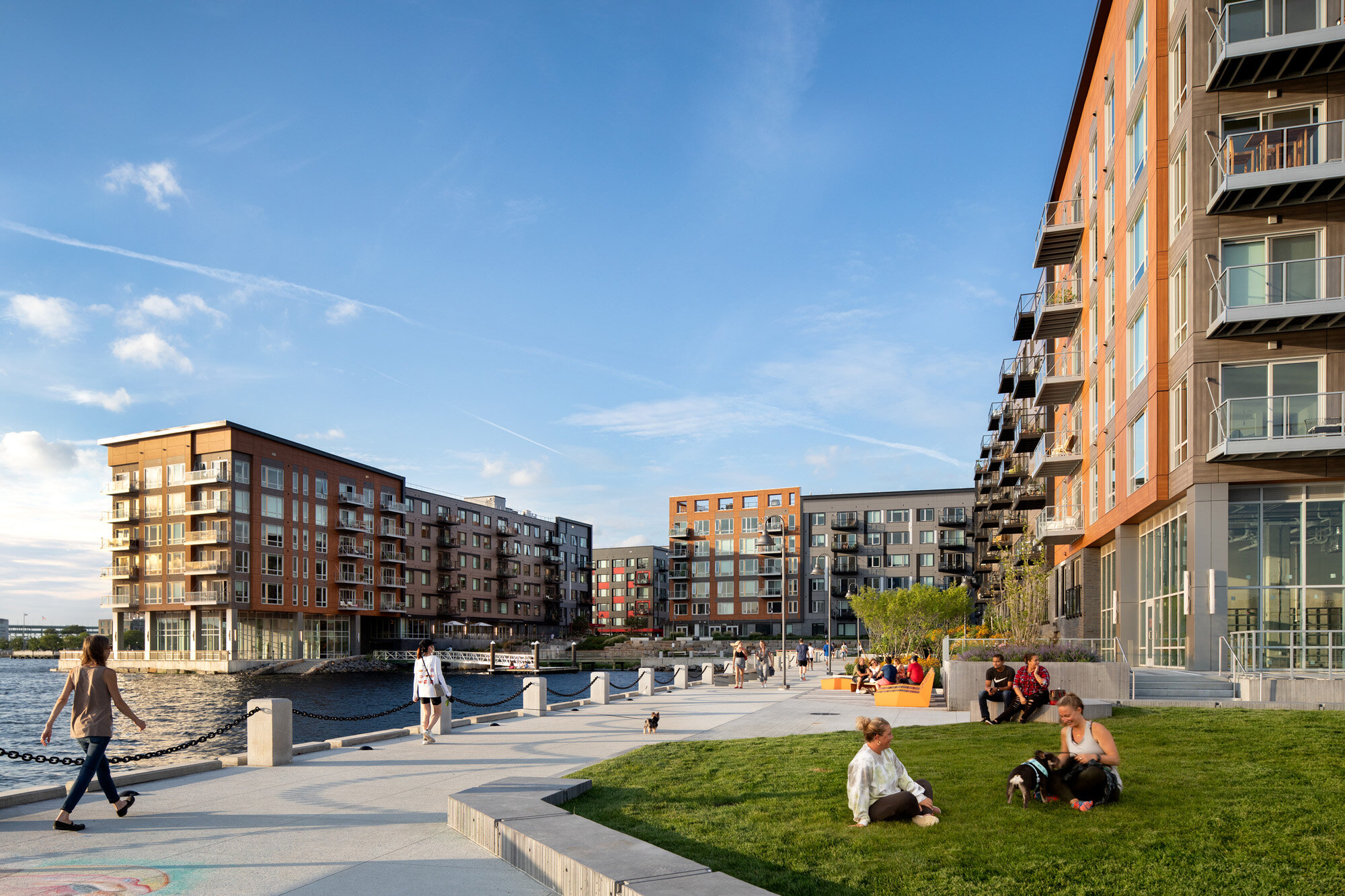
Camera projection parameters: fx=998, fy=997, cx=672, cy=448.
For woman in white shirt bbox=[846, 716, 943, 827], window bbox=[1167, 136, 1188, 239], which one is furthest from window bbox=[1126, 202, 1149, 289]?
woman in white shirt bbox=[846, 716, 943, 827]

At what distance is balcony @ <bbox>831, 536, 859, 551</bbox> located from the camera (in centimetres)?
11462

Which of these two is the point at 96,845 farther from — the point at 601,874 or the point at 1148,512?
the point at 1148,512

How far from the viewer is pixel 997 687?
1734cm

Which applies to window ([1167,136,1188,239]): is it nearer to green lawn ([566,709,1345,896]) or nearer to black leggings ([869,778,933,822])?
green lawn ([566,709,1345,896])

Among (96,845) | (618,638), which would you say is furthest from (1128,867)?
(618,638)

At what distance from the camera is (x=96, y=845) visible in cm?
868

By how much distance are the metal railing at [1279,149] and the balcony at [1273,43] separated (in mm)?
1449

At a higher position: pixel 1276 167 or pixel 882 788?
pixel 1276 167

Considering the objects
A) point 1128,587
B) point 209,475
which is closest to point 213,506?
point 209,475

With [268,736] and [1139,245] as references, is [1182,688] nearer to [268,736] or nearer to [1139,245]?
[1139,245]

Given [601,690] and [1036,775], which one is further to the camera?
[601,690]

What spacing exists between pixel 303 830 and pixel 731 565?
11489cm

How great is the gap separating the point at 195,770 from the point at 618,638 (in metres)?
98.3

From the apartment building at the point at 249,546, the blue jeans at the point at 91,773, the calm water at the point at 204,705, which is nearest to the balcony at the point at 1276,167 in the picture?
the blue jeans at the point at 91,773
